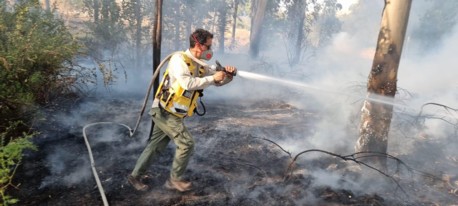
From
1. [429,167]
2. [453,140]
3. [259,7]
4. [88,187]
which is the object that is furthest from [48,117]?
[259,7]

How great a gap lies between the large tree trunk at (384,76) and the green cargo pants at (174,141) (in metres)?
2.94

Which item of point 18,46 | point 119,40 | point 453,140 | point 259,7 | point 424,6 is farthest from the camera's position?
point 424,6

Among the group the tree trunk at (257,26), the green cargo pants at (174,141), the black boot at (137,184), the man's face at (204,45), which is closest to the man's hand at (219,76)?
the man's face at (204,45)

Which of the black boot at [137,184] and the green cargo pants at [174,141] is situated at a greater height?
the green cargo pants at [174,141]

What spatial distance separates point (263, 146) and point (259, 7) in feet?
51.8

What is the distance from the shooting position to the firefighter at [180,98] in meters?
3.66

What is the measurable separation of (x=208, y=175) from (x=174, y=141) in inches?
34.0

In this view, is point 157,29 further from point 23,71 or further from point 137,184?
point 137,184

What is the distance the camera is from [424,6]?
2544 cm

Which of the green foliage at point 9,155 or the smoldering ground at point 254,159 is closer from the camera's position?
the green foliage at point 9,155

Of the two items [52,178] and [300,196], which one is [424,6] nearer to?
[300,196]

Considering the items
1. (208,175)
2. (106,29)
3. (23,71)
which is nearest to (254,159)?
(208,175)

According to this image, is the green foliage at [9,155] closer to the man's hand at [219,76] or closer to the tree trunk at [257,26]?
the man's hand at [219,76]

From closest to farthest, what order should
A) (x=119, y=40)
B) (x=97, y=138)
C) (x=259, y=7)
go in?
1. (x=97, y=138)
2. (x=119, y=40)
3. (x=259, y=7)
